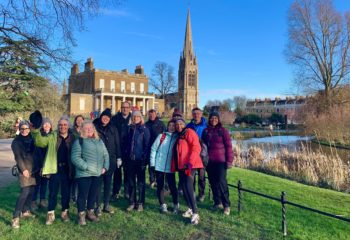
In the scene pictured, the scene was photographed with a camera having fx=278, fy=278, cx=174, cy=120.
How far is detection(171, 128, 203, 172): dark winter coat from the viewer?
16.4 ft

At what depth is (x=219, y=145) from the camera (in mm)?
5477

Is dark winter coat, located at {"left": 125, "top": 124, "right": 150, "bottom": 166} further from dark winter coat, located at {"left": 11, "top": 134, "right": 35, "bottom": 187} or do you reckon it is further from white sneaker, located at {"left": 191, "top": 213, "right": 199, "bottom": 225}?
dark winter coat, located at {"left": 11, "top": 134, "right": 35, "bottom": 187}

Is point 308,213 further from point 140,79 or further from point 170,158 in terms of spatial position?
point 140,79

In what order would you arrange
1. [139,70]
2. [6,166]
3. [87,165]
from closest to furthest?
[87,165] → [6,166] → [139,70]

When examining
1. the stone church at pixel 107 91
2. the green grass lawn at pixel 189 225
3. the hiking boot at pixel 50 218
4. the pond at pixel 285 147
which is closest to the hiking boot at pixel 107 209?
the green grass lawn at pixel 189 225

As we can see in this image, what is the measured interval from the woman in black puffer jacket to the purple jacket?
330 cm

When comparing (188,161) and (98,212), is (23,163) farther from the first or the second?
(188,161)

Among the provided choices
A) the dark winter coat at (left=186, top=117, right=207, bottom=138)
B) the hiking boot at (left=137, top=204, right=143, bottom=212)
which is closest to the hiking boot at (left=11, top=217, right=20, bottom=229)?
the hiking boot at (left=137, top=204, right=143, bottom=212)

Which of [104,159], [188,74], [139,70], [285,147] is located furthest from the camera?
[188,74]

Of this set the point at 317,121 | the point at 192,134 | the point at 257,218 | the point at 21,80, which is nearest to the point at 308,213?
the point at 257,218

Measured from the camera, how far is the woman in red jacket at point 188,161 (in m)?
4.98

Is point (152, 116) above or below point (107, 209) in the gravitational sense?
above

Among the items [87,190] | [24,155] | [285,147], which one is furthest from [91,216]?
[285,147]

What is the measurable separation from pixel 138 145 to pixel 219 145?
1.61 metres
